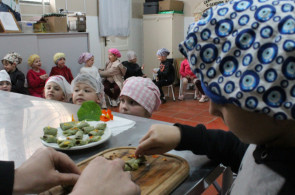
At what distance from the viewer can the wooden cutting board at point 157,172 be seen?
0.72m

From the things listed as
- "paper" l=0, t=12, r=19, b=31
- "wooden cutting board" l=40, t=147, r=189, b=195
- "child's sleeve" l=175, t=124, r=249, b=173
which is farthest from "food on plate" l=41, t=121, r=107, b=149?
"paper" l=0, t=12, r=19, b=31

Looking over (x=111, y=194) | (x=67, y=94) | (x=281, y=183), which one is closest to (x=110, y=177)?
(x=111, y=194)

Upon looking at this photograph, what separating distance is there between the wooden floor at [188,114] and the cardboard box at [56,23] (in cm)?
153

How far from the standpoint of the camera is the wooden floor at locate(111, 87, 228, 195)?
378 cm

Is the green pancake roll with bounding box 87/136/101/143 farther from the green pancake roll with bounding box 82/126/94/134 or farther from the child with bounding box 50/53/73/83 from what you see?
the child with bounding box 50/53/73/83

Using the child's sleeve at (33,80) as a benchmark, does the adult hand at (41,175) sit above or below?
above

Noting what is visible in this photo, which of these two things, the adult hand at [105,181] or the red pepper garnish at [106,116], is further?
the red pepper garnish at [106,116]

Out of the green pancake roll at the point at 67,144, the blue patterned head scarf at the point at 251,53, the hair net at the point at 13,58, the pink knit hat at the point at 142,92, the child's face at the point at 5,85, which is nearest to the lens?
the blue patterned head scarf at the point at 251,53

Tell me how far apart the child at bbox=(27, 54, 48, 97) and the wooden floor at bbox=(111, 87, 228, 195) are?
1.19 meters

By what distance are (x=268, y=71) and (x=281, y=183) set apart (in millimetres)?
246

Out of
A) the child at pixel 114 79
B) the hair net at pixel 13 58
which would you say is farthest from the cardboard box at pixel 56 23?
the child at pixel 114 79

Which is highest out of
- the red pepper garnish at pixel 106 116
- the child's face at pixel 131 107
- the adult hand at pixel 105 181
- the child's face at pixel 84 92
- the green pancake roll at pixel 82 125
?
the adult hand at pixel 105 181

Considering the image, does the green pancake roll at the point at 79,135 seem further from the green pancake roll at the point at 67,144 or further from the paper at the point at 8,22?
the paper at the point at 8,22

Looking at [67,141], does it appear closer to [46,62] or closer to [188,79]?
[46,62]
